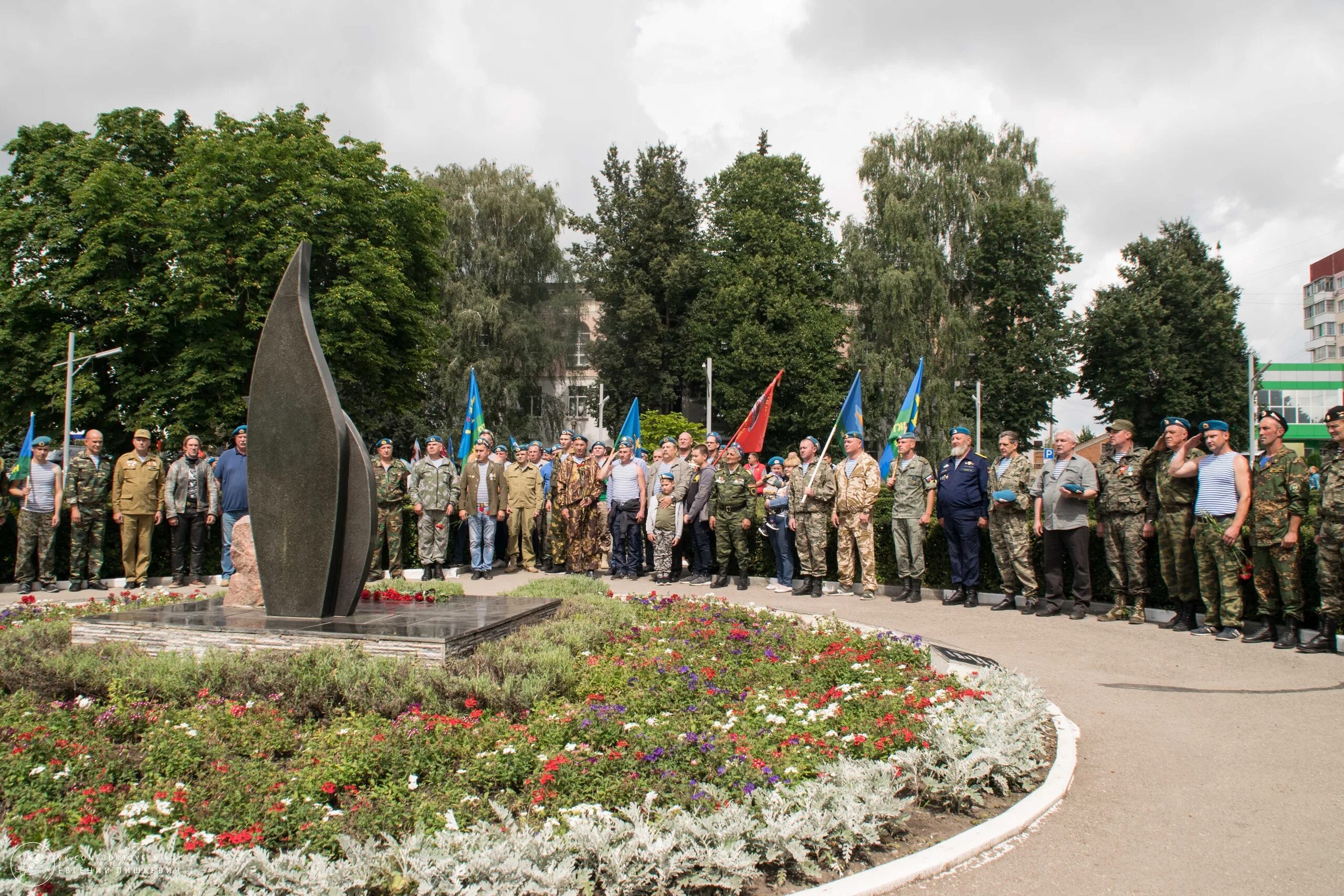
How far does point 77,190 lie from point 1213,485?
2591cm

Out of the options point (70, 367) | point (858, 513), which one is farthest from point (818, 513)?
point (70, 367)

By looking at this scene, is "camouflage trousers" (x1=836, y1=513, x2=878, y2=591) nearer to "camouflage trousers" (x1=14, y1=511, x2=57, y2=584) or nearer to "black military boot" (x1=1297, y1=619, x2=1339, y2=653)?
"black military boot" (x1=1297, y1=619, x2=1339, y2=653)

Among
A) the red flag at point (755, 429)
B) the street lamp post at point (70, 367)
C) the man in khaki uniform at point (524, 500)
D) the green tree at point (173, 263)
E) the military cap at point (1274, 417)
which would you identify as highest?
the green tree at point (173, 263)

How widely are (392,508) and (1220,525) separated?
10.00 m

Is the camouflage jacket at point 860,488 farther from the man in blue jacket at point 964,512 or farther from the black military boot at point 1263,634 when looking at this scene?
the black military boot at point 1263,634

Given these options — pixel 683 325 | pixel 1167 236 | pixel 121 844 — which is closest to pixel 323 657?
pixel 121 844

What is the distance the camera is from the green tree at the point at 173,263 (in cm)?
2342

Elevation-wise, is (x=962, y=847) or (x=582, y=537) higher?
(x=582, y=537)

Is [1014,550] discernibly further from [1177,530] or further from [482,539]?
[482,539]

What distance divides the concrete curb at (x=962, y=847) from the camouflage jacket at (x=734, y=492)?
7.19 metres

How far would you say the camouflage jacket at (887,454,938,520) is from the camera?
427 inches

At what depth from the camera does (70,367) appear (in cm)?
2228

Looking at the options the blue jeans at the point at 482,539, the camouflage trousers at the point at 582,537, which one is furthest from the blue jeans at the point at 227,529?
the camouflage trousers at the point at 582,537

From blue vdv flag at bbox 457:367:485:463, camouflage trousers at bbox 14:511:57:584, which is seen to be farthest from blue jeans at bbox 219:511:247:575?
blue vdv flag at bbox 457:367:485:463
